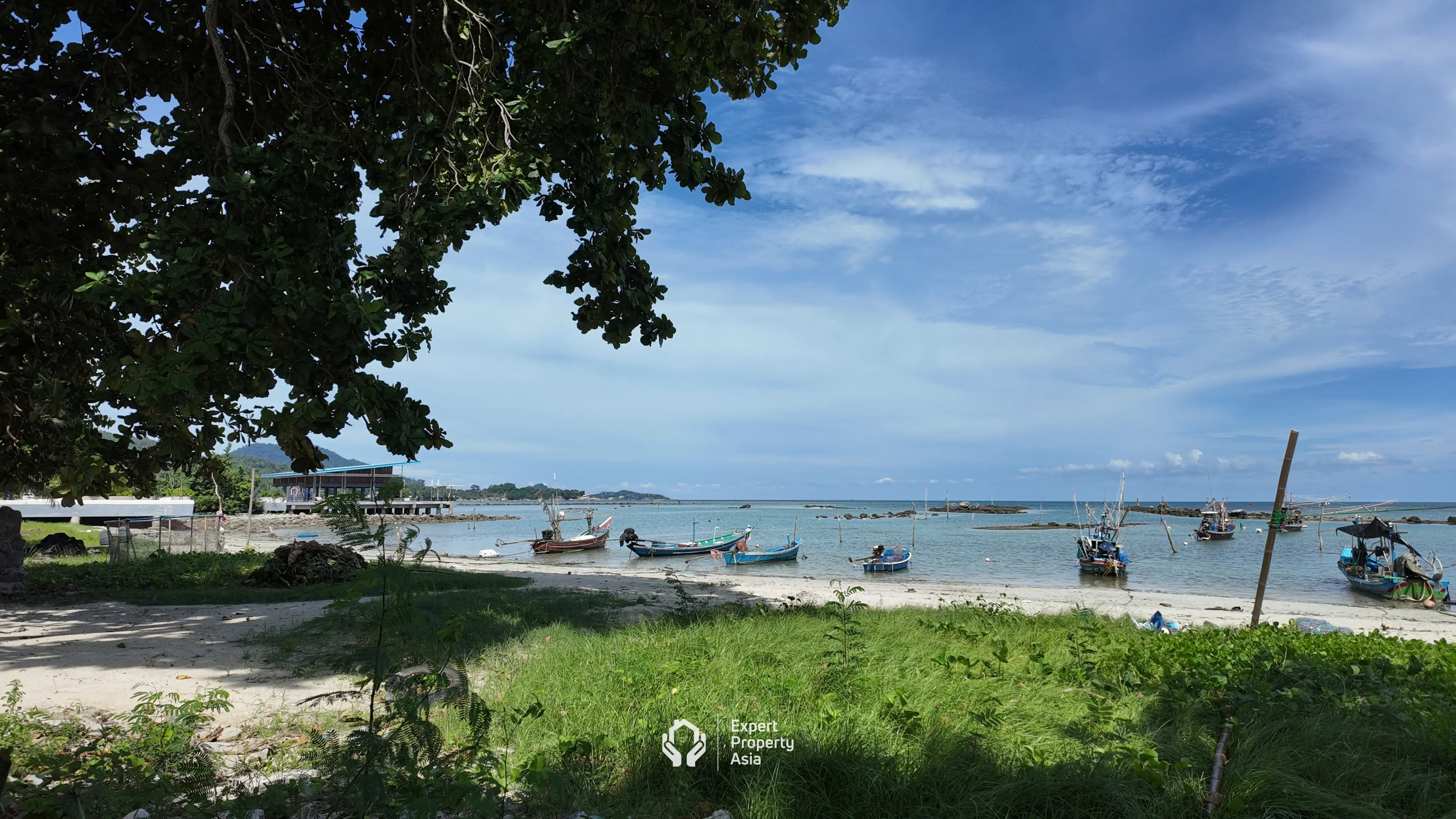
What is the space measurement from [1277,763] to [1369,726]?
156 cm

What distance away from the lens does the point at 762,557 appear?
3794 centimetres

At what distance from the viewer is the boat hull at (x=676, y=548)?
42.0m

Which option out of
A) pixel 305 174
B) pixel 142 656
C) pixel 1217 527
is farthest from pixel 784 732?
pixel 1217 527

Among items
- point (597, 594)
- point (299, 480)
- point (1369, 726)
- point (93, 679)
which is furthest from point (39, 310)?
point (299, 480)

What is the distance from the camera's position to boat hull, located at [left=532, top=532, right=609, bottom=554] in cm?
4353

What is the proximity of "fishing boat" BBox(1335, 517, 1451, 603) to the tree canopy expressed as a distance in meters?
30.0

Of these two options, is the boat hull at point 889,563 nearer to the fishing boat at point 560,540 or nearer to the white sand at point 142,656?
the fishing boat at point 560,540

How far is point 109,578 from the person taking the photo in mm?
15719

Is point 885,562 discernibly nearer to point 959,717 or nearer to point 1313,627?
point 1313,627

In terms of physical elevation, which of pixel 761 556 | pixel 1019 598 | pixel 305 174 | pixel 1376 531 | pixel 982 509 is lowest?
pixel 982 509

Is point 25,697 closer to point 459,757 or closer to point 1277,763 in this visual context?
point 459,757

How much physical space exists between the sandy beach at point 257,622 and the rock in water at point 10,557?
133 centimetres

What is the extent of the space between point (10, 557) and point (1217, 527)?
248ft

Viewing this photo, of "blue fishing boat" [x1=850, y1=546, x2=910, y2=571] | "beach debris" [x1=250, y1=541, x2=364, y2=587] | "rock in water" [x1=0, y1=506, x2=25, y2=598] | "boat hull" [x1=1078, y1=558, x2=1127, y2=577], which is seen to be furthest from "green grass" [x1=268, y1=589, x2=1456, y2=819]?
"boat hull" [x1=1078, y1=558, x2=1127, y2=577]
